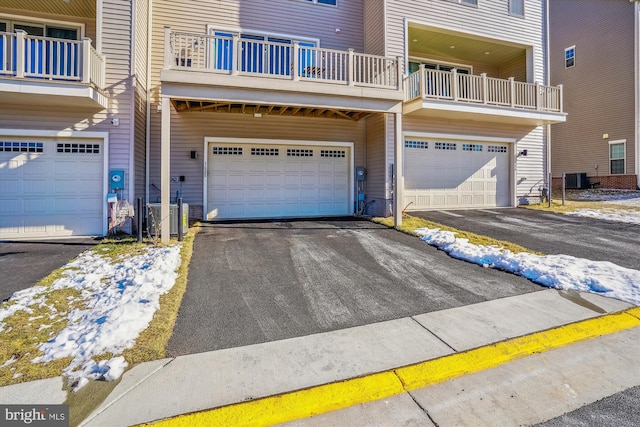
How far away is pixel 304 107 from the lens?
8930mm

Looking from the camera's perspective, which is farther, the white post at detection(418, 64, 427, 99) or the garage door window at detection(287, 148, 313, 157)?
the garage door window at detection(287, 148, 313, 157)

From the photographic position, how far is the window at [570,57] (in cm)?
1798

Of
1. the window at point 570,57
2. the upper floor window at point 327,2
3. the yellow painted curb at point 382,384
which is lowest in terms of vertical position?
the yellow painted curb at point 382,384

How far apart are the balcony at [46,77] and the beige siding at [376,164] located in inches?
319

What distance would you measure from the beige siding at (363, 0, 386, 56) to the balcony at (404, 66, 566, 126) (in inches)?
62.8

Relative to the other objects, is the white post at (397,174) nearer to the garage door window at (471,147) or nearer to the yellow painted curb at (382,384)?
the garage door window at (471,147)

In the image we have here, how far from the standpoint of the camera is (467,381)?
A: 2789 mm

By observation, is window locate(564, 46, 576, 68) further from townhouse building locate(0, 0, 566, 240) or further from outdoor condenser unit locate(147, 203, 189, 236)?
outdoor condenser unit locate(147, 203, 189, 236)

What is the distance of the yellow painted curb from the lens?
2.35 meters

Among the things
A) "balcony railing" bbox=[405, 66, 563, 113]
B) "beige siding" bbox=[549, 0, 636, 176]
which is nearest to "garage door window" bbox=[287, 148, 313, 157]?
"balcony railing" bbox=[405, 66, 563, 113]

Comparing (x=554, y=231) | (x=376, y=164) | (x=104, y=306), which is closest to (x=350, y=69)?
(x=376, y=164)

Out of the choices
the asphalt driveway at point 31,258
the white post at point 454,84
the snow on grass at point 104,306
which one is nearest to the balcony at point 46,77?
the asphalt driveway at point 31,258

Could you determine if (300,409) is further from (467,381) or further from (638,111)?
(638,111)

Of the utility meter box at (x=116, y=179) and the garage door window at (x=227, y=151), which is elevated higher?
the garage door window at (x=227, y=151)
